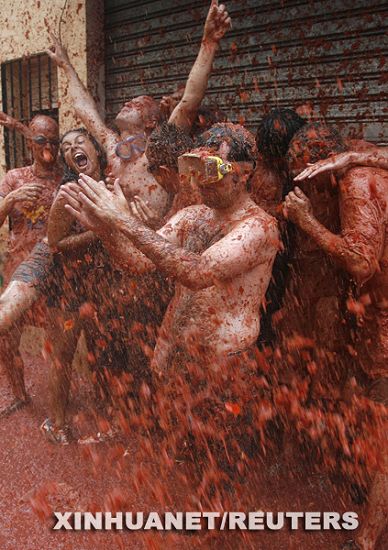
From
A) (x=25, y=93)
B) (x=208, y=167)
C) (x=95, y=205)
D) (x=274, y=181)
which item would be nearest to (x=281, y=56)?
(x=274, y=181)

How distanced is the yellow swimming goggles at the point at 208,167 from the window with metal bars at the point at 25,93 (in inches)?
157

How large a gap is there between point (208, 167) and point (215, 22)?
5.05 ft

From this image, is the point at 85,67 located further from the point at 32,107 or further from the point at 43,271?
the point at 43,271

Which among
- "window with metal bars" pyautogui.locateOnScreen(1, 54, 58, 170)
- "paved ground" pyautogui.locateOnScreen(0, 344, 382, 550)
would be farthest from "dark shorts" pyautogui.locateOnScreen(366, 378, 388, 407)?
"window with metal bars" pyautogui.locateOnScreen(1, 54, 58, 170)

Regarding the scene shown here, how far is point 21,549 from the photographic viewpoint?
2838 millimetres

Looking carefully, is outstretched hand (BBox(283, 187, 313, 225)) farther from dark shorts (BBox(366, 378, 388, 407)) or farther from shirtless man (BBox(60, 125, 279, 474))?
dark shorts (BBox(366, 378, 388, 407))

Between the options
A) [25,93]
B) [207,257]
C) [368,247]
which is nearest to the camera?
[207,257]

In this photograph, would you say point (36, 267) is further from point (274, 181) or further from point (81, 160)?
point (274, 181)

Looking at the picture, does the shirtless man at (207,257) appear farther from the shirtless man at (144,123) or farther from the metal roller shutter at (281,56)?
the metal roller shutter at (281,56)

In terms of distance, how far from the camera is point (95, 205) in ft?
8.30

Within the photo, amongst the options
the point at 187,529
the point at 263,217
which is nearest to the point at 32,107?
the point at 263,217

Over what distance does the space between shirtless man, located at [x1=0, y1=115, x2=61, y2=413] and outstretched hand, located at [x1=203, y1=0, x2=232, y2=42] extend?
1684 millimetres

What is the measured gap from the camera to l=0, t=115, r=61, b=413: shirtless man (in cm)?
422

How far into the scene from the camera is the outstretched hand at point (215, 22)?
3.39 m
